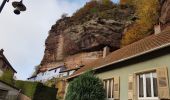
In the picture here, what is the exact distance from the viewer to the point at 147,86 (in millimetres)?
10930

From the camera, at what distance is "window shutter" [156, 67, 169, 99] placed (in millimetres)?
9422

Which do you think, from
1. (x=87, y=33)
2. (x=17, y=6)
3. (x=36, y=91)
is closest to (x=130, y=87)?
(x=17, y=6)

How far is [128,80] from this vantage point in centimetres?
1224

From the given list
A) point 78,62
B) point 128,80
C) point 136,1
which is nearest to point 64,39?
point 78,62

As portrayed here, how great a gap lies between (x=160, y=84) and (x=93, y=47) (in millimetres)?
32789

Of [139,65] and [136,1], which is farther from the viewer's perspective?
[136,1]

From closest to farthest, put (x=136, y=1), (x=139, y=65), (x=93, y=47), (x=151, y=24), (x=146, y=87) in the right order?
(x=146, y=87), (x=139, y=65), (x=151, y=24), (x=93, y=47), (x=136, y=1)

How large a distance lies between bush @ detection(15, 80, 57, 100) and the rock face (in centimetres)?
1313

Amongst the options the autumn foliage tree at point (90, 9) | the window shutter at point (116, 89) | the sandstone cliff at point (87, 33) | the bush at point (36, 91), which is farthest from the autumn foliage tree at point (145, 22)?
the window shutter at point (116, 89)

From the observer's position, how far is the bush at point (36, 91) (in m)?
28.4

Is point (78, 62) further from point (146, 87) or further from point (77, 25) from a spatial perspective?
point (146, 87)

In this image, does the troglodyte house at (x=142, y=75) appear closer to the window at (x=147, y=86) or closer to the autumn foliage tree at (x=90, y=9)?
the window at (x=147, y=86)

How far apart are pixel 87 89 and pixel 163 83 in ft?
17.2

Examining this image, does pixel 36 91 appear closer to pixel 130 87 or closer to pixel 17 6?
pixel 130 87
